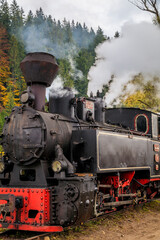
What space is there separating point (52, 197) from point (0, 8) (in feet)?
109

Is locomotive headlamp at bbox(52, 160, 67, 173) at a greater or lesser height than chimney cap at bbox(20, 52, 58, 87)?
lesser

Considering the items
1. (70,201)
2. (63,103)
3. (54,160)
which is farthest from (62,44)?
(70,201)

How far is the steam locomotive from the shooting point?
5.38m

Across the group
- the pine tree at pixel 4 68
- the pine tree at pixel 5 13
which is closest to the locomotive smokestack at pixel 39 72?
the pine tree at pixel 4 68

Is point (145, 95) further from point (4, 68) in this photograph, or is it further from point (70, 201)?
point (4, 68)

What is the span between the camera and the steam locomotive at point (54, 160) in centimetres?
538

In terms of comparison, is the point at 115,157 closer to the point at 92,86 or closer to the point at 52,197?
the point at 52,197

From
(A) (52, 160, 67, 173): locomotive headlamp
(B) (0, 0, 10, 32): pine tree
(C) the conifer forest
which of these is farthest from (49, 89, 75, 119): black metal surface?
(B) (0, 0, 10, 32): pine tree

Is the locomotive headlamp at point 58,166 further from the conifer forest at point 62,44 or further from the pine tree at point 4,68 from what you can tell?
the pine tree at point 4,68

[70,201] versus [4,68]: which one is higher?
[4,68]

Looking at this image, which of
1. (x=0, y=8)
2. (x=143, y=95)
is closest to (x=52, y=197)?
(x=143, y=95)

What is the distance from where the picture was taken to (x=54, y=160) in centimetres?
568

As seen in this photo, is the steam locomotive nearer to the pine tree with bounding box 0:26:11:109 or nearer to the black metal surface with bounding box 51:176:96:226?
the black metal surface with bounding box 51:176:96:226

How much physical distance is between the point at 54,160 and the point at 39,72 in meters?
1.89
